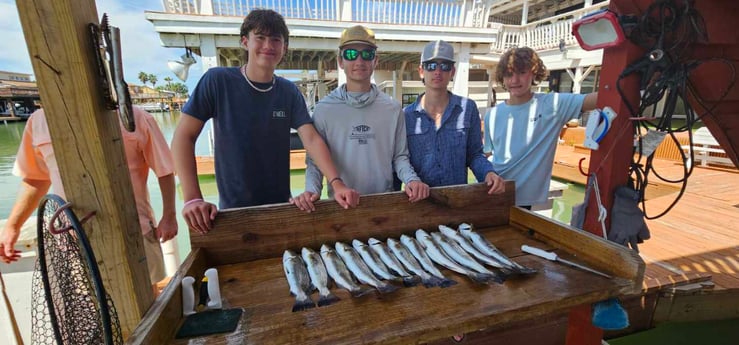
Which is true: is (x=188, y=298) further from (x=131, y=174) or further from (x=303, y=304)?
(x=131, y=174)

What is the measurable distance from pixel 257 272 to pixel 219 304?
247mm

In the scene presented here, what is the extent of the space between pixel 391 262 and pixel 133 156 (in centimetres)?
173

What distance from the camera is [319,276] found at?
1317mm

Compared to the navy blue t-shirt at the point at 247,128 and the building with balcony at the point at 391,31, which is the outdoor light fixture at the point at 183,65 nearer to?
the building with balcony at the point at 391,31

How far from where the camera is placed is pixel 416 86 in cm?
2034

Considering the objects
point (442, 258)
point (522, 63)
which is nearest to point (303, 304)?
point (442, 258)

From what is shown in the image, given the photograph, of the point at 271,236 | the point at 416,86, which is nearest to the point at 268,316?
the point at 271,236

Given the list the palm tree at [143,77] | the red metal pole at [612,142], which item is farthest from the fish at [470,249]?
the palm tree at [143,77]

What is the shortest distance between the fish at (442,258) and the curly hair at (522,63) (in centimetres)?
154

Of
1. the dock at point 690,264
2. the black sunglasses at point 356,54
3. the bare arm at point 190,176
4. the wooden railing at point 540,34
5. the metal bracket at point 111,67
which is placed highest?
the wooden railing at point 540,34

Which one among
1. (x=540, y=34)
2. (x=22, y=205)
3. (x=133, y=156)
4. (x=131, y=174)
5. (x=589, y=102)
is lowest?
(x=22, y=205)

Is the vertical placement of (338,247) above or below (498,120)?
below

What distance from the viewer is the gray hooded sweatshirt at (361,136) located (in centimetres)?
219

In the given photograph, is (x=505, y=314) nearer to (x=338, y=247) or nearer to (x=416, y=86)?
(x=338, y=247)
